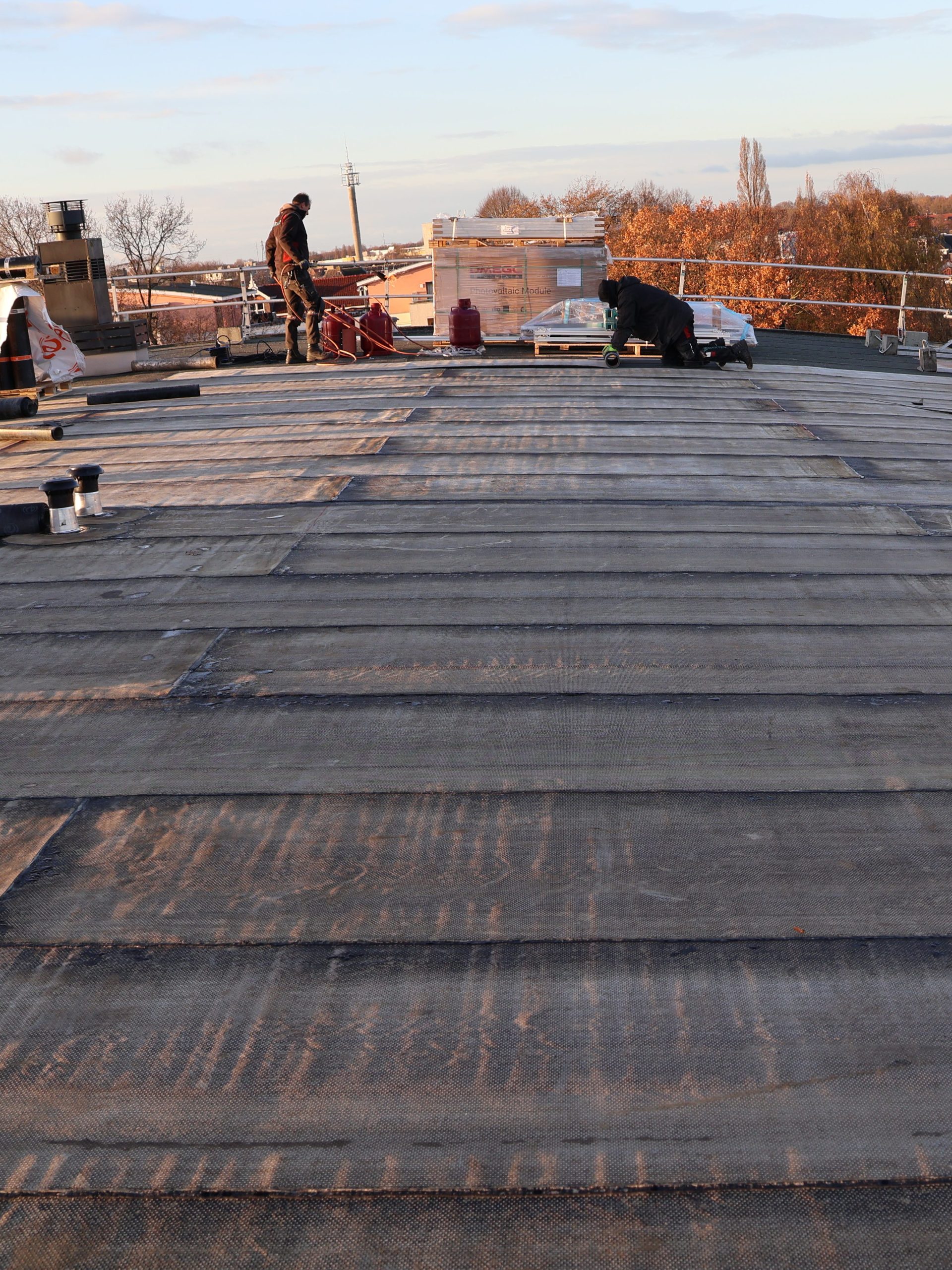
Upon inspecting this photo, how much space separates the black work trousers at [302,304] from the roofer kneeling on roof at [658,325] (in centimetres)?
323

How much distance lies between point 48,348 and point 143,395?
221cm

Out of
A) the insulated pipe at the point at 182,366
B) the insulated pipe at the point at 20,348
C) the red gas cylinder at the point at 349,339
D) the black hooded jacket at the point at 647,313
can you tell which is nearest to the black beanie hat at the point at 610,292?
the black hooded jacket at the point at 647,313

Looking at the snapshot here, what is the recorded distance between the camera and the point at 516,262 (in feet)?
47.7

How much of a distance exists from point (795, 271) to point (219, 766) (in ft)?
207

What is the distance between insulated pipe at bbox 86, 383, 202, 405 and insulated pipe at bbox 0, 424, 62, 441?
1.73 meters

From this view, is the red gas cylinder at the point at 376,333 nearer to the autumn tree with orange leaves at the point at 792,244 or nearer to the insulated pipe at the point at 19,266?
the insulated pipe at the point at 19,266

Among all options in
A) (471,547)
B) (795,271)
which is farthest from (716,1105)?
(795,271)

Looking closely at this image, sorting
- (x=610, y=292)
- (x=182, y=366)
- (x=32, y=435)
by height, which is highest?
(x=610, y=292)

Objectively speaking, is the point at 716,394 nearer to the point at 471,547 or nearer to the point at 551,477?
the point at 551,477

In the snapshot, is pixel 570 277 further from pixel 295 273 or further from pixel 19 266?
pixel 19 266

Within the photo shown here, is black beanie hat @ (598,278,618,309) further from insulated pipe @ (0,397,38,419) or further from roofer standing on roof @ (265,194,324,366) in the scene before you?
insulated pipe @ (0,397,38,419)

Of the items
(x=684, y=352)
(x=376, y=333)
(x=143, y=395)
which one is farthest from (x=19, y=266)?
(x=684, y=352)

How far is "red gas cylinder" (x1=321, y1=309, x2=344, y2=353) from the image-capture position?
41.8ft

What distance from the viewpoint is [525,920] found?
7.86 ft
